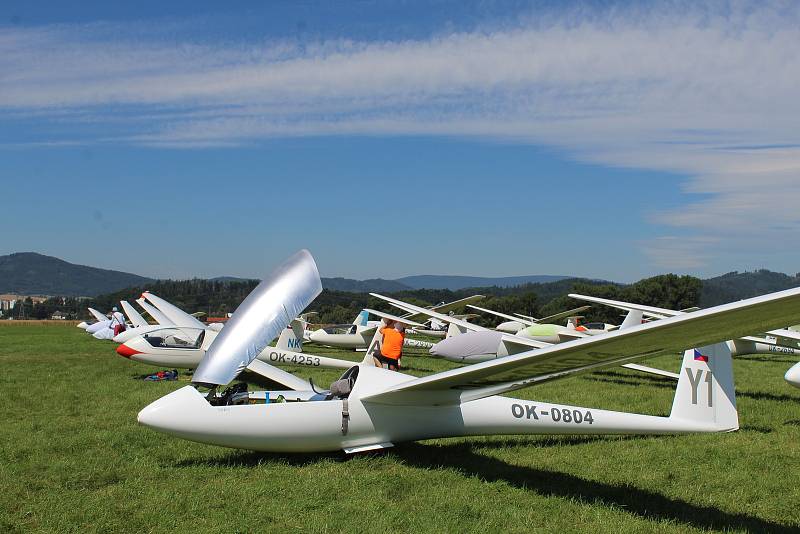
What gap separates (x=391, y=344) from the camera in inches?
584

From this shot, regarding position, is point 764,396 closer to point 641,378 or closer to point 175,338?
point 641,378

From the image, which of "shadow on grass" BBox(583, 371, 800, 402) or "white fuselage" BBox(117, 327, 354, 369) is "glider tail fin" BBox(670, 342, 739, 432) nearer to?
"shadow on grass" BBox(583, 371, 800, 402)

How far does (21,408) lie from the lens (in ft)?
37.4

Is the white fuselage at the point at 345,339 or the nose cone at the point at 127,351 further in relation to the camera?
the white fuselage at the point at 345,339

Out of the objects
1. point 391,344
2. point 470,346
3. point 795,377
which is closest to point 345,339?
point 470,346

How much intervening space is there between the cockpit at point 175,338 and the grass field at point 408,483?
602 centimetres

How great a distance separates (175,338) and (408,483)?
37.5 feet

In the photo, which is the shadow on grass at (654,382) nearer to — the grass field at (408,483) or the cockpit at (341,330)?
the grass field at (408,483)

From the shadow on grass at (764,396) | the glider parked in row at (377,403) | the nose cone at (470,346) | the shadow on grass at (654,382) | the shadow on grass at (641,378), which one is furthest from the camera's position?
the nose cone at (470,346)

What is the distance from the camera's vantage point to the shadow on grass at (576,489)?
5.74m

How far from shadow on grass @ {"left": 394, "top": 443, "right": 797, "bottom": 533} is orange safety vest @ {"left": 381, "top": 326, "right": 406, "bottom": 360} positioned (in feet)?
20.8

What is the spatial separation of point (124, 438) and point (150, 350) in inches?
315

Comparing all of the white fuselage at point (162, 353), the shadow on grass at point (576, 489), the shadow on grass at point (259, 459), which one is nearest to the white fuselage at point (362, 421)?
the shadow on grass at point (259, 459)

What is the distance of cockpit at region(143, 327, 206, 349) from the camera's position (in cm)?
Result: 1638
